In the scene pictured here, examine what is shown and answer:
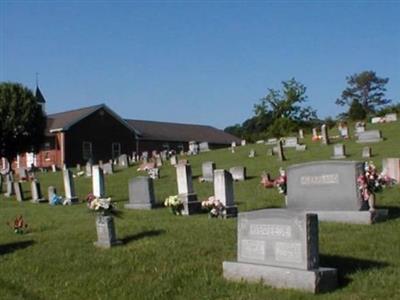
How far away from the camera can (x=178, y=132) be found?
81.3 meters

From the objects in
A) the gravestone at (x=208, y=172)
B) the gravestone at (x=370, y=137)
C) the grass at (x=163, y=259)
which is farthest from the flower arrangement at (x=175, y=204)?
the gravestone at (x=370, y=137)

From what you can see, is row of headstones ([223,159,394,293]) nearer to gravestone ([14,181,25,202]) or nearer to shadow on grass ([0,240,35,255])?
shadow on grass ([0,240,35,255])

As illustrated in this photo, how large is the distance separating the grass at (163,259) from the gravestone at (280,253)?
0.57 feet

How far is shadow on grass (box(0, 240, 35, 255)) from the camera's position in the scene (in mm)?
11992

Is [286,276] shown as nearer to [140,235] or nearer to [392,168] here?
[140,235]

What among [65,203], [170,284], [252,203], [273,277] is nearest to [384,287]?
[273,277]

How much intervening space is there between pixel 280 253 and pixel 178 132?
73.5 metres

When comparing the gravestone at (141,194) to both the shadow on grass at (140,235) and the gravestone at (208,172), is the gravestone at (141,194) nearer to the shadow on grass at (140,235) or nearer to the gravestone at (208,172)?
the shadow on grass at (140,235)

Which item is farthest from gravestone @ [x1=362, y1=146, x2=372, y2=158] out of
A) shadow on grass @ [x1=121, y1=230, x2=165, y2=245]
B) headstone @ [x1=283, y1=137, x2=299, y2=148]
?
shadow on grass @ [x1=121, y1=230, x2=165, y2=245]

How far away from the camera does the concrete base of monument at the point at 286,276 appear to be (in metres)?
7.52

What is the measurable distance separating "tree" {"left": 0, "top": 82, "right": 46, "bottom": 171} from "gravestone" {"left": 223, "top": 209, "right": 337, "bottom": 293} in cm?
5014

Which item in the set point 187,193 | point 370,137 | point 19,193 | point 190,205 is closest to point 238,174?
point 187,193

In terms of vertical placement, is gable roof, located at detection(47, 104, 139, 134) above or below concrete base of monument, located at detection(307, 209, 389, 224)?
above

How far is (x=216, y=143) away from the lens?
84.5 meters
